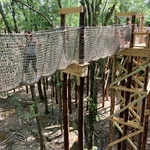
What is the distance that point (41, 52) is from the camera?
9.39 feet

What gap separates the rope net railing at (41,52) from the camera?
251cm

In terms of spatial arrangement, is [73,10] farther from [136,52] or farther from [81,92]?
[136,52]

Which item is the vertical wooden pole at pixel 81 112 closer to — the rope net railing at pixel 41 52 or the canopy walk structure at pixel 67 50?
the canopy walk structure at pixel 67 50

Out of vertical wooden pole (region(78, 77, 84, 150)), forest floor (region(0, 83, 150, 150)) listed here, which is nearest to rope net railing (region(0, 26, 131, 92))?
vertical wooden pole (region(78, 77, 84, 150))

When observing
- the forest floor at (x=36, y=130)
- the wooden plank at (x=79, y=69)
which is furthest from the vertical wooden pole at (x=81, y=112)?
the forest floor at (x=36, y=130)

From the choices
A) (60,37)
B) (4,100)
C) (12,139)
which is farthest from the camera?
(4,100)

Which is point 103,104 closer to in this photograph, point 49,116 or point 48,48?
point 49,116

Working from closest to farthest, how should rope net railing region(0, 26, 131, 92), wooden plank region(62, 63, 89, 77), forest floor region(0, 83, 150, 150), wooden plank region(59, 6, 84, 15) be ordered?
rope net railing region(0, 26, 131, 92), wooden plank region(59, 6, 84, 15), wooden plank region(62, 63, 89, 77), forest floor region(0, 83, 150, 150)

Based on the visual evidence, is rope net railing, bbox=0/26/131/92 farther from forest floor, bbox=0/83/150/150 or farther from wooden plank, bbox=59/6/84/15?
forest floor, bbox=0/83/150/150

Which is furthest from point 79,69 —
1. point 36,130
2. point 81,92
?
point 36,130

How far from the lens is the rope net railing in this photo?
8.23 feet

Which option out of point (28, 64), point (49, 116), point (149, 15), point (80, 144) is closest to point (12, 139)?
point (49, 116)

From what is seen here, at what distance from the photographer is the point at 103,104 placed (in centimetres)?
1123

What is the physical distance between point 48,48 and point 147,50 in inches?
132
